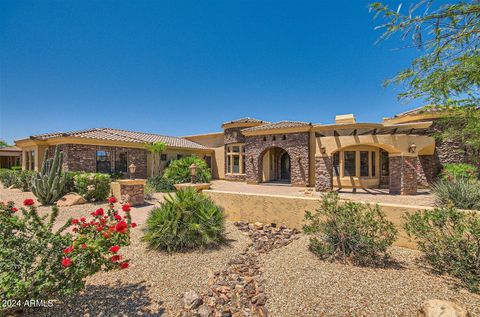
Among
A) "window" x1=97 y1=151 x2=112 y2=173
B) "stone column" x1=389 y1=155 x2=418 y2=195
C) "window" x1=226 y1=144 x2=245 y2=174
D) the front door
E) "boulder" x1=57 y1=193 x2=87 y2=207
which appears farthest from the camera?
the front door

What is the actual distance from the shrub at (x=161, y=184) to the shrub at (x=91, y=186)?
3895mm

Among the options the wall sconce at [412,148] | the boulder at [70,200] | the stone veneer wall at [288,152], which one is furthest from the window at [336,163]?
the boulder at [70,200]

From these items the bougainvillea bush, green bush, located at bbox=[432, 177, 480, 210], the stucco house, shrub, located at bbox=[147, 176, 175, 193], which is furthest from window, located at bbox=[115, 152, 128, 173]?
green bush, located at bbox=[432, 177, 480, 210]

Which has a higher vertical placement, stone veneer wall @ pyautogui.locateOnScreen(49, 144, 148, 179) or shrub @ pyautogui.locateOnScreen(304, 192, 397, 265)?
stone veneer wall @ pyautogui.locateOnScreen(49, 144, 148, 179)

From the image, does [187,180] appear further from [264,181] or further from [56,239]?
[56,239]

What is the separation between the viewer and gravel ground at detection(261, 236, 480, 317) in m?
3.40

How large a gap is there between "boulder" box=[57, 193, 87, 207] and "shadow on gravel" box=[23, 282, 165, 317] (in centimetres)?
883

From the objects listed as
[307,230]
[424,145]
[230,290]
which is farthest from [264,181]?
[230,290]

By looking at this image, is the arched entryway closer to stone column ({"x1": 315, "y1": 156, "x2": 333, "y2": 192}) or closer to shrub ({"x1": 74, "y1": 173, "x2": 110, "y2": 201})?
stone column ({"x1": 315, "y1": 156, "x2": 333, "y2": 192})

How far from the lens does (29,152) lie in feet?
60.8

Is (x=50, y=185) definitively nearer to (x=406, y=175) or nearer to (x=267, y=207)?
(x=267, y=207)

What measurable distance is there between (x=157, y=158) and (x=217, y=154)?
21.9 feet

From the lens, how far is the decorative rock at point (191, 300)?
385 centimetres

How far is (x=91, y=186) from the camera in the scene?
1177 cm
